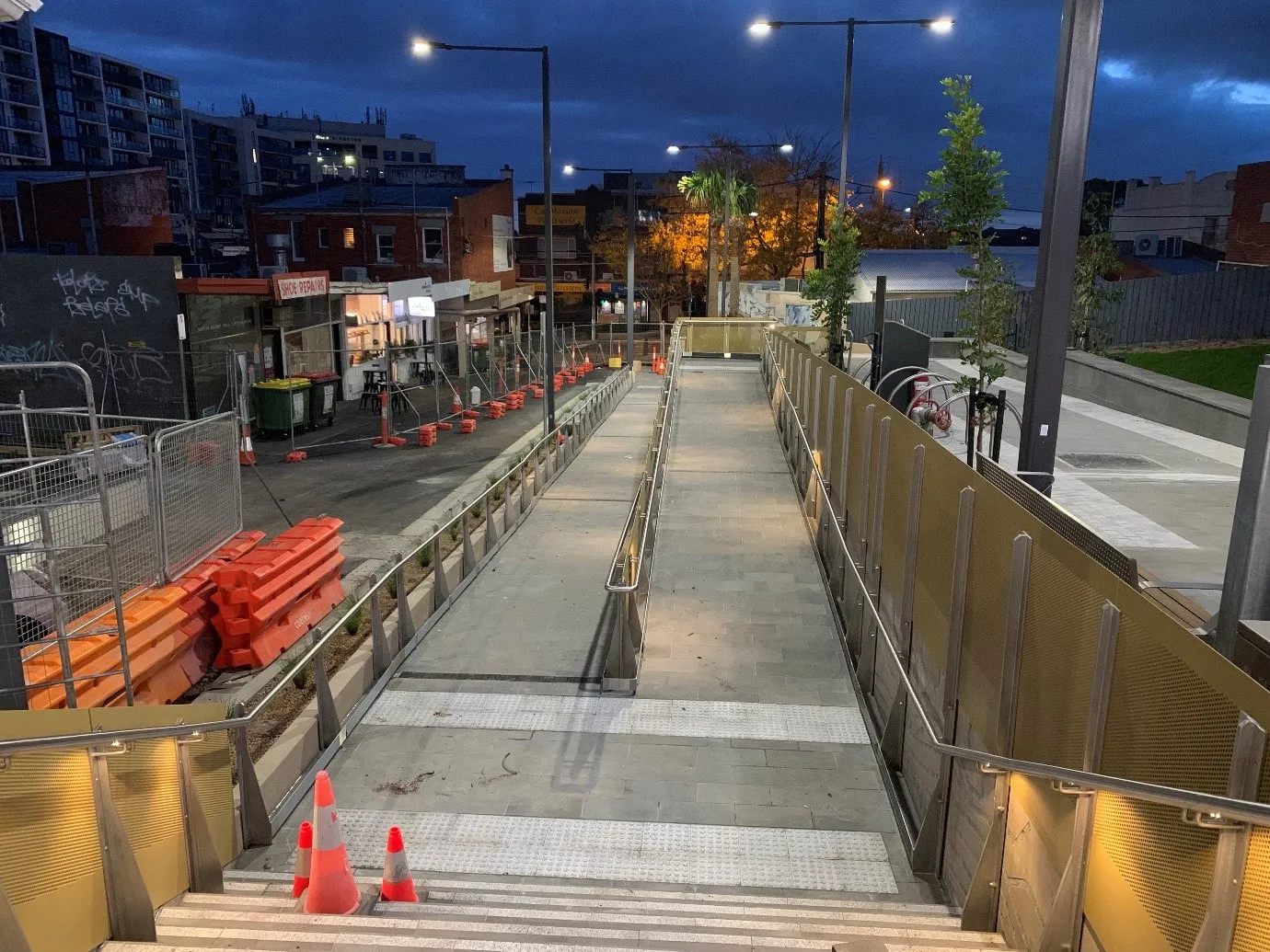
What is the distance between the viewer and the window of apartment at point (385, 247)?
1715 inches

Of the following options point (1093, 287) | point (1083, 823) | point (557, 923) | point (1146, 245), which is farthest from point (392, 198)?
point (1146, 245)

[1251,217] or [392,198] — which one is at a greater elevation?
[392,198]

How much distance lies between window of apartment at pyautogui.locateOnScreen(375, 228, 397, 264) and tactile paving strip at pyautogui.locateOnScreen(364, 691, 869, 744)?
127 ft

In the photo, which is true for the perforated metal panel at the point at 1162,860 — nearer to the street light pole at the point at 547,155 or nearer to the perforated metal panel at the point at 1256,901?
the perforated metal panel at the point at 1256,901

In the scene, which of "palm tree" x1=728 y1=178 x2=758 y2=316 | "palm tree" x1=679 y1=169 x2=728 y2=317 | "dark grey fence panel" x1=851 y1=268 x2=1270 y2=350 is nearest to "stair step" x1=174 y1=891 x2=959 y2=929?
"dark grey fence panel" x1=851 y1=268 x2=1270 y2=350

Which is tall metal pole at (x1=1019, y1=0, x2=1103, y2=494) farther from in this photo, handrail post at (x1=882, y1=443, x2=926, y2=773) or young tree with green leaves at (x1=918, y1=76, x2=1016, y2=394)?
young tree with green leaves at (x1=918, y1=76, x2=1016, y2=394)

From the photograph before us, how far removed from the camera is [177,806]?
4602 millimetres

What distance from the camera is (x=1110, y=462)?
48.4ft

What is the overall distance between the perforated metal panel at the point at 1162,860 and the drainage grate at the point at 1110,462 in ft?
39.8

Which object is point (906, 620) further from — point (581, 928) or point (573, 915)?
point (581, 928)

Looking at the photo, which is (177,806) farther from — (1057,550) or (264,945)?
(1057,550)

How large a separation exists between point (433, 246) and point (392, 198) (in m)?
4.26

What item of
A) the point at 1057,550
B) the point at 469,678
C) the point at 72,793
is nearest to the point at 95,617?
the point at 469,678

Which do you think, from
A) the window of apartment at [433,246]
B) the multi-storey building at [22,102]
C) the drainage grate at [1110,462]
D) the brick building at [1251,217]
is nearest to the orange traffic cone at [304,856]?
the drainage grate at [1110,462]
